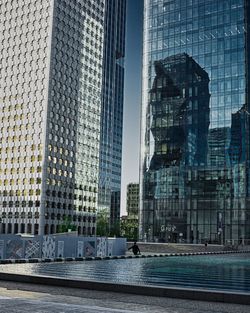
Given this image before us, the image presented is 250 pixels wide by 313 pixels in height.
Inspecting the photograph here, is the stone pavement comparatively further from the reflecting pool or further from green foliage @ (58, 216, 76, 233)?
green foliage @ (58, 216, 76, 233)

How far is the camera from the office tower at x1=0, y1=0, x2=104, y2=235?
141250 mm

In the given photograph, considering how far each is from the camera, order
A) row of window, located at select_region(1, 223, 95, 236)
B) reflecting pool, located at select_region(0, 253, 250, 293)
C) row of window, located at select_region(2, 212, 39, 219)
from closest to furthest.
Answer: reflecting pool, located at select_region(0, 253, 250, 293), row of window, located at select_region(2, 212, 39, 219), row of window, located at select_region(1, 223, 95, 236)

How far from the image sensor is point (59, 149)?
147m

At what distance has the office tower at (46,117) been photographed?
141250 millimetres

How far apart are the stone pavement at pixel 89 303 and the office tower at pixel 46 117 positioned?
122m

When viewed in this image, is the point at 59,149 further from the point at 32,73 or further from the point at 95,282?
the point at 95,282

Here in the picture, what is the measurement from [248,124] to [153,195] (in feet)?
84.3

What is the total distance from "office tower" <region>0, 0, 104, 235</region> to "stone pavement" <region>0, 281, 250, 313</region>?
12216 centimetres

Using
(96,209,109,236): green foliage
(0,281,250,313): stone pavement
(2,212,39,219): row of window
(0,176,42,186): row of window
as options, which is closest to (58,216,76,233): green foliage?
(2,212,39,219): row of window

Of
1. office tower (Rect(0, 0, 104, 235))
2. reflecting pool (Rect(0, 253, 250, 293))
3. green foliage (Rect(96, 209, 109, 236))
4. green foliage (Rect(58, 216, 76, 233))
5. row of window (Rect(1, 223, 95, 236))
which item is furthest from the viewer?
green foliage (Rect(96, 209, 109, 236))

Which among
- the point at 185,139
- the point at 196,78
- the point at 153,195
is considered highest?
the point at 196,78

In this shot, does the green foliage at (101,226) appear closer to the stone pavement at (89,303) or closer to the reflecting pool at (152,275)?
the reflecting pool at (152,275)

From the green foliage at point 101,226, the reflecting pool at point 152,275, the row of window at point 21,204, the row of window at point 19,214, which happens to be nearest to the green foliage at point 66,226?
the row of window at point 19,214

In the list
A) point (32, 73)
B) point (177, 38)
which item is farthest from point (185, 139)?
point (32, 73)
